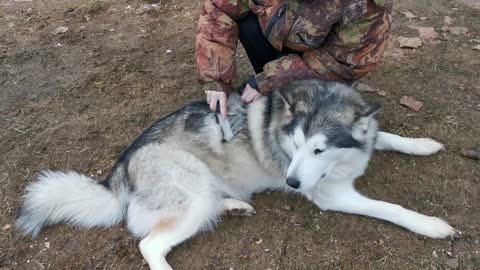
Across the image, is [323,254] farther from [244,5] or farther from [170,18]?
[170,18]

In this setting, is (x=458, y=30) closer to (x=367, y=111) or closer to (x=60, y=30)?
(x=367, y=111)

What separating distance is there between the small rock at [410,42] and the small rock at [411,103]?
0.71 meters

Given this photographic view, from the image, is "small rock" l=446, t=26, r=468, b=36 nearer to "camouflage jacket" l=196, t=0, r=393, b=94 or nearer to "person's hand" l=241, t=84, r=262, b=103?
"camouflage jacket" l=196, t=0, r=393, b=94

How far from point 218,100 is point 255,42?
57 cm

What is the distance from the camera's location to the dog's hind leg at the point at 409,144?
2.83 meters

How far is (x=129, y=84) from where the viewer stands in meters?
3.73

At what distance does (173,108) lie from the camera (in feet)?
11.3

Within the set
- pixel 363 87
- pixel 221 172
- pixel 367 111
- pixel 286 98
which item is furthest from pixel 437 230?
pixel 363 87

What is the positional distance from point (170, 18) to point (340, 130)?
2878 millimetres

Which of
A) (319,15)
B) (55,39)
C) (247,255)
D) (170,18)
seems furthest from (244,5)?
(55,39)

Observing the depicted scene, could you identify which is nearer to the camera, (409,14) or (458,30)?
(458,30)

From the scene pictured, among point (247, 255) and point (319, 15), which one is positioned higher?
point (319, 15)

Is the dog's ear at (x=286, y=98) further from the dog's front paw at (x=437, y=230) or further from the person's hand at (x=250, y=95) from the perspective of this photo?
the dog's front paw at (x=437, y=230)

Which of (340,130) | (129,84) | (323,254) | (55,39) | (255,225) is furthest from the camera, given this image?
(55,39)
